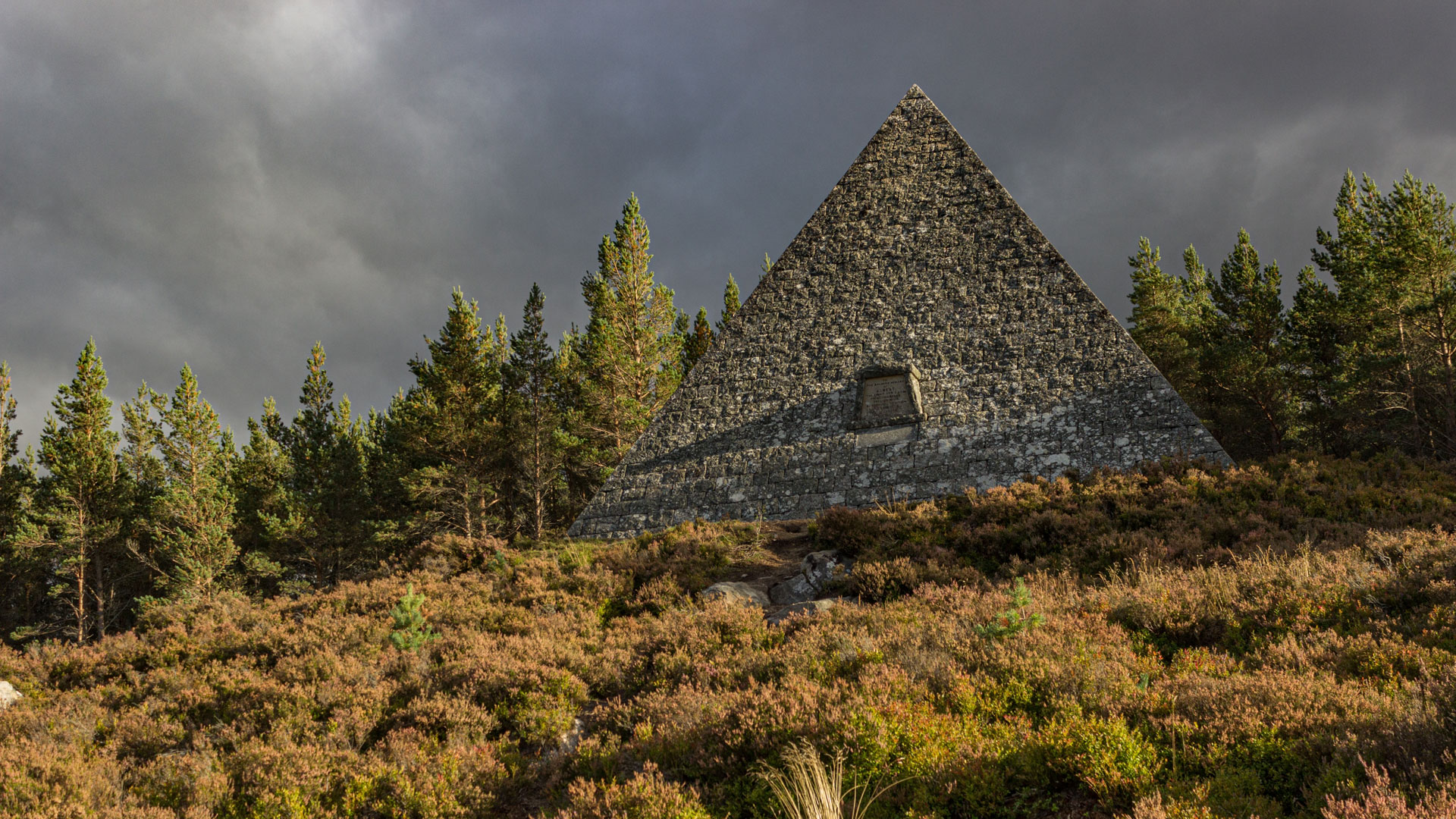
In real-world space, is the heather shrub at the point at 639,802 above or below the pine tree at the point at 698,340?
below

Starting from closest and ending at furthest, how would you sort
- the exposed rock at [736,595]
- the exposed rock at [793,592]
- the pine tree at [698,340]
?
the exposed rock at [736,595], the exposed rock at [793,592], the pine tree at [698,340]

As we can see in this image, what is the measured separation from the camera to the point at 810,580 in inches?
402

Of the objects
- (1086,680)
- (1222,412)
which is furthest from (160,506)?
(1222,412)

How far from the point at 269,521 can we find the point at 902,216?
98.1 feet

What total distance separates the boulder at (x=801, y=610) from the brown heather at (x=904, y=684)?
0.97ft

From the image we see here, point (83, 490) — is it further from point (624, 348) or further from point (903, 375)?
point (903, 375)

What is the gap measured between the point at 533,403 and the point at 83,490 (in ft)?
70.3

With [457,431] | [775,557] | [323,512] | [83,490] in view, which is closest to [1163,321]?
[775,557]

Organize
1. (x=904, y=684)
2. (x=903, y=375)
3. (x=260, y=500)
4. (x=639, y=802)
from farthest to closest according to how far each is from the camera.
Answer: (x=260, y=500), (x=903, y=375), (x=904, y=684), (x=639, y=802)

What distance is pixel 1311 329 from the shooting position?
80.6 feet

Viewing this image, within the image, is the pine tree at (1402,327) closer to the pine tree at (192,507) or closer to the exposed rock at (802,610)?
the exposed rock at (802,610)

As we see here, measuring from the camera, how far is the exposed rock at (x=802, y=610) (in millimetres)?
8414

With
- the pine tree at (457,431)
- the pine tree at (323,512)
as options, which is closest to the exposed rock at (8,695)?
the pine tree at (457,431)

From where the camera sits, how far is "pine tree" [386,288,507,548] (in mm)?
26422
